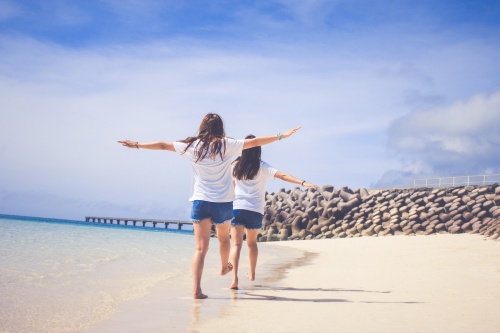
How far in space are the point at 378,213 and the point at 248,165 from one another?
56.5 feet

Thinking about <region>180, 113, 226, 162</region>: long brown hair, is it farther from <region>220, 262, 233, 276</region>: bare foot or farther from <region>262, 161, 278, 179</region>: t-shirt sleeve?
<region>220, 262, 233, 276</region>: bare foot

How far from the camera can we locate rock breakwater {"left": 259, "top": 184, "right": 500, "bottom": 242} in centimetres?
1870

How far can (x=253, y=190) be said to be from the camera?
5.70 m

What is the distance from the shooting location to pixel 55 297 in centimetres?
491

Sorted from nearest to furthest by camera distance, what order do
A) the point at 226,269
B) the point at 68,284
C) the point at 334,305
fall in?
1. the point at 334,305
2. the point at 226,269
3. the point at 68,284

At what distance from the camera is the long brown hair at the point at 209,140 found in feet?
15.5

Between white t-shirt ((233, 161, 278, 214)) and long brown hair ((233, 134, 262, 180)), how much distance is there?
57 millimetres

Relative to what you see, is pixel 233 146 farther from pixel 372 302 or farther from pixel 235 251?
pixel 372 302

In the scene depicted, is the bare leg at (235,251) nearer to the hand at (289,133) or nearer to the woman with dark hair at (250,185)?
the woman with dark hair at (250,185)

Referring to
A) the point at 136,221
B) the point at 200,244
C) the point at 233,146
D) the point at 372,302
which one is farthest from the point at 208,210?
the point at 136,221

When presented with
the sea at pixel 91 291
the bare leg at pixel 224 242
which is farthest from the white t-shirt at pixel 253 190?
the sea at pixel 91 291

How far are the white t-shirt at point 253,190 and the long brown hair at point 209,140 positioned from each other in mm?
1002

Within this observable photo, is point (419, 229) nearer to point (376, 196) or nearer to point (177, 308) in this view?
point (376, 196)

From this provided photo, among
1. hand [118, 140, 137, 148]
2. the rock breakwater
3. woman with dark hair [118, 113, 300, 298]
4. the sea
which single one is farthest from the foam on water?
the rock breakwater
